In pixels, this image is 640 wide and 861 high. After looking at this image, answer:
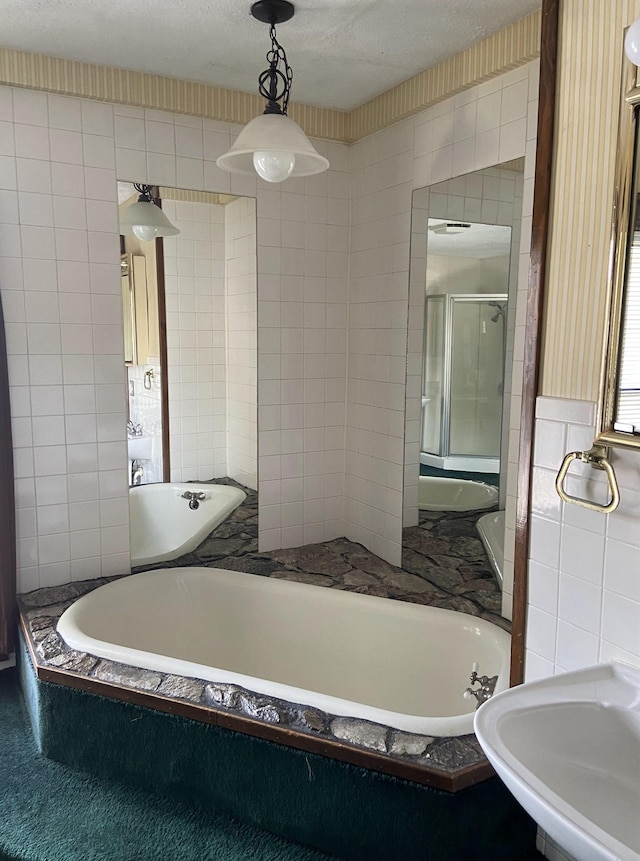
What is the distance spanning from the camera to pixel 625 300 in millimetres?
1379

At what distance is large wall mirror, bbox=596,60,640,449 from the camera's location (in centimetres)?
134

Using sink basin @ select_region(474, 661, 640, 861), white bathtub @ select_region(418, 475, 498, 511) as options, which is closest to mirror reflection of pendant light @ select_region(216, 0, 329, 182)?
white bathtub @ select_region(418, 475, 498, 511)

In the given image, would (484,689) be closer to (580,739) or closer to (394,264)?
(580,739)

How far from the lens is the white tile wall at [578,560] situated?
142 cm

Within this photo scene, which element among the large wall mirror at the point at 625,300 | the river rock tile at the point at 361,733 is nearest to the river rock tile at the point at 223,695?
the river rock tile at the point at 361,733

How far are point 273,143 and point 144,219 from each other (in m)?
1.02

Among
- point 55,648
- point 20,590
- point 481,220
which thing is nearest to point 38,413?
point 20,590

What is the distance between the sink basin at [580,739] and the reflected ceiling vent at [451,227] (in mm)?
1658

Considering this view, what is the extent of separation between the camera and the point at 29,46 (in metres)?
2.33

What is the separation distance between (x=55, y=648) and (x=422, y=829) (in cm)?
129

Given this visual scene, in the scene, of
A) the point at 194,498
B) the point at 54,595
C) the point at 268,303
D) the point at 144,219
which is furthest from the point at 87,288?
the point at 54,595

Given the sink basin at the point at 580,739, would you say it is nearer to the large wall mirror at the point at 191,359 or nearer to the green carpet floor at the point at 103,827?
the green carpet floor at the point at 103,827

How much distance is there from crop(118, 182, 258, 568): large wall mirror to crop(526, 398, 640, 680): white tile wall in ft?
5.34

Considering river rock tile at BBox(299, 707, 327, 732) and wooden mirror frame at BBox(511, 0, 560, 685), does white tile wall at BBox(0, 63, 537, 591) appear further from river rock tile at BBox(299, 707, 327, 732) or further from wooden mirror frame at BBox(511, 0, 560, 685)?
river rock tile at BBox(299, 707, 327, 732)
